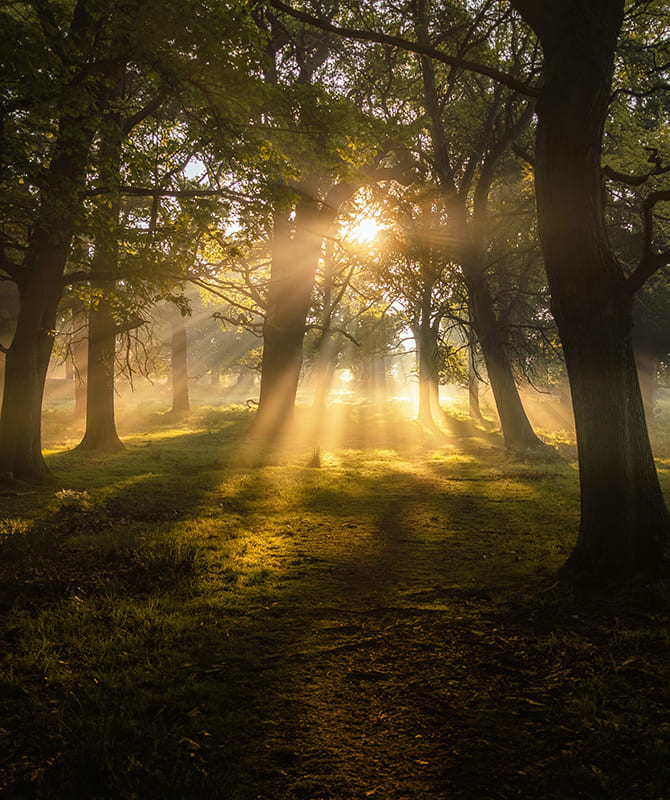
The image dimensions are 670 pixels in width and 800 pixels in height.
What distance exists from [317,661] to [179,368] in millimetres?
32034

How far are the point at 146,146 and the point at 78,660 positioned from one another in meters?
13.4

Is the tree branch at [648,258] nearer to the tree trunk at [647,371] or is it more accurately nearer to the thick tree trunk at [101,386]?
the thick tree trunk at [101,386]

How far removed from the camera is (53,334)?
11.9 metres

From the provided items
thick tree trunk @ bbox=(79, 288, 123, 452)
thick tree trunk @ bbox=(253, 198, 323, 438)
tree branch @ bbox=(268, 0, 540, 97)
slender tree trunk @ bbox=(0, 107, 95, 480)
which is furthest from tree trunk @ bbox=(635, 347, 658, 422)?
slender tree trunk @ bbox=(0, 107, 95, 480)

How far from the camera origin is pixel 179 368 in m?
34.5

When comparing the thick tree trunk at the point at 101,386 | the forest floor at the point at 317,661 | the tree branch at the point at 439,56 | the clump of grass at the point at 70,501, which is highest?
the tree branch at the point at 439,56

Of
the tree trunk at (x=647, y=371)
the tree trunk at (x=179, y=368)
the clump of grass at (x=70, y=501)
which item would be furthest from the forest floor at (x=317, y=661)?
the tree trunk at (x=647, y=371)

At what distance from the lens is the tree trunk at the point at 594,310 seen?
5645mm

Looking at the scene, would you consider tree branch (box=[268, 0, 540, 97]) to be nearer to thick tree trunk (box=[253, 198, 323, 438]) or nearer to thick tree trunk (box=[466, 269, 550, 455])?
thick tree trunk (box=[466, 269, 550, 455])

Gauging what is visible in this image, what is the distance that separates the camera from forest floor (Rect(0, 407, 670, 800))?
10.1 ft

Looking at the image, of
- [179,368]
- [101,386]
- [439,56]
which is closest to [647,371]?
[179,368]

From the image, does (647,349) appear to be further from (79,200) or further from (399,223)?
(79,200)

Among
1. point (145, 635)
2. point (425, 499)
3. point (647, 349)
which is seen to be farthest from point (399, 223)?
point (647, 349)

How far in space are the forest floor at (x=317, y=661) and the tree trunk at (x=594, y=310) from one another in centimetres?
59
